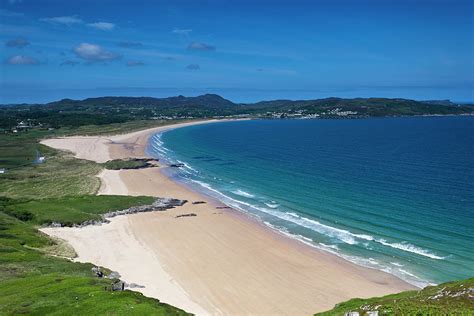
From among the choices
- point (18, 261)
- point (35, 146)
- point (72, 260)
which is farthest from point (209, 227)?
point (35, 146)

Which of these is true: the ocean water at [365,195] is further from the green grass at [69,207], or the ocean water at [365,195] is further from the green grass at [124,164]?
the green grass at [69,207]

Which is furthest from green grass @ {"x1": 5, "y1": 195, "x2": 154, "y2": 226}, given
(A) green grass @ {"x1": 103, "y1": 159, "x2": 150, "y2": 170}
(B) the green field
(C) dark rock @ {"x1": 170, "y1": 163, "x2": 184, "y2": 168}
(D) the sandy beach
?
(C) dark rock @ {"x1": 170, "y1": 163, "x2": 184, "y2": 168}

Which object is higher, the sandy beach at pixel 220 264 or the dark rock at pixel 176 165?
the dark rock at pixel 176 165

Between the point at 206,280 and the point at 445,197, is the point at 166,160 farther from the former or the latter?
the point at 206,280

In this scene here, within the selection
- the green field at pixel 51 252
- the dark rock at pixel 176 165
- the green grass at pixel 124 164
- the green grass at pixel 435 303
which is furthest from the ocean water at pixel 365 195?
the green field at pixel 51 252

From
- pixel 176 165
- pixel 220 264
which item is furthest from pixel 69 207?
pixel 176 165

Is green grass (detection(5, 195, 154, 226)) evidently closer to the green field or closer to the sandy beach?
the green field
